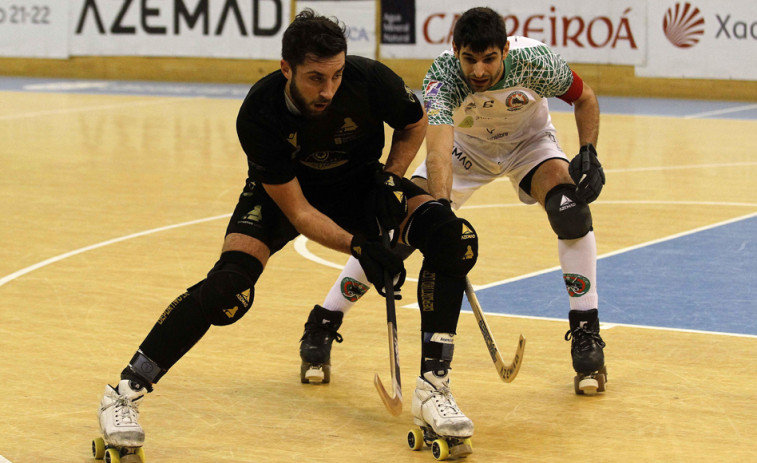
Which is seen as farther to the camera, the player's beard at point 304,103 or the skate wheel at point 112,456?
the player's beard at point 304,103

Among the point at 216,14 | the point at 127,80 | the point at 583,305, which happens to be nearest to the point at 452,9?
the point at 216,14

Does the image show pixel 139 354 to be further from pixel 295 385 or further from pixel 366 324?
pixel 366 324

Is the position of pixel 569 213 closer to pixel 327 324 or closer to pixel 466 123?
pixel 466 123

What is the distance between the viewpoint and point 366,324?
6598 millimetres

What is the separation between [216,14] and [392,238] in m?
17.2

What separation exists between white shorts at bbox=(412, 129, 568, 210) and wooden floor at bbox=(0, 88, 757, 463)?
31.0 inches

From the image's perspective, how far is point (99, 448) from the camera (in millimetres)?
4465

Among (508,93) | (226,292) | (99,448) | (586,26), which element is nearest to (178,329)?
(226,292)

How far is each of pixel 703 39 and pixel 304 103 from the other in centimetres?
1506

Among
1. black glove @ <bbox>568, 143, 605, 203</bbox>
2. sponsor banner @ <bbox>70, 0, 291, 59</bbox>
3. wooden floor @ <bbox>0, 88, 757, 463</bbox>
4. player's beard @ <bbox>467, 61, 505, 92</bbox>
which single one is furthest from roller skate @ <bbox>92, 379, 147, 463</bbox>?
sponsor banner @ <bbox>70, 0, 291, 59</bbox>

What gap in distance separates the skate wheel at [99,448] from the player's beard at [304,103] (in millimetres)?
1503

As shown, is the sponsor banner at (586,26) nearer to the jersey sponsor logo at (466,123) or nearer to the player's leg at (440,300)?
the jersey sponsor logo at (466,123)

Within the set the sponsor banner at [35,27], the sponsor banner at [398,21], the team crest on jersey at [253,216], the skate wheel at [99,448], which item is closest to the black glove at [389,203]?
the team crest on jersey at [253,216]

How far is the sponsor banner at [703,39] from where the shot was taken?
18.2 metres
